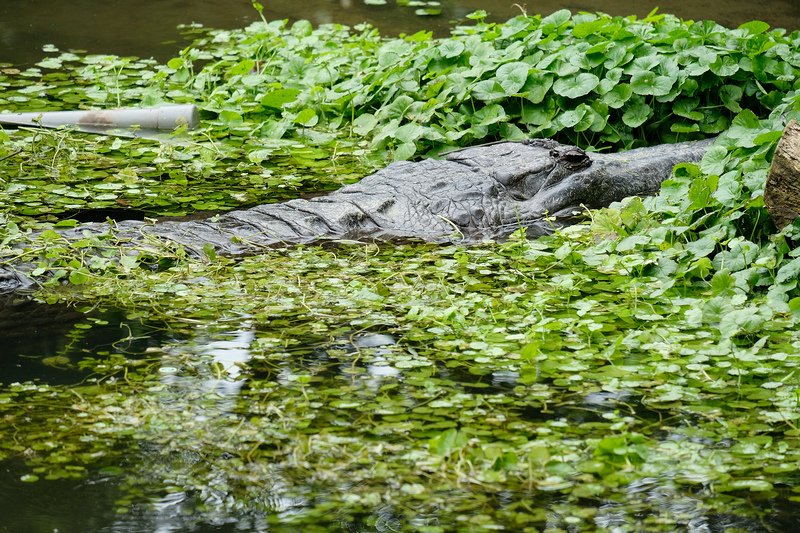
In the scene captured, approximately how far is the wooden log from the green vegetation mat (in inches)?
4.3

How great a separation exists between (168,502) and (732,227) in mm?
2996

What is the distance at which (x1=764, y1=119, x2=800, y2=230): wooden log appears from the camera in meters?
3.56

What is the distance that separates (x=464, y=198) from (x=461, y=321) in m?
1.78

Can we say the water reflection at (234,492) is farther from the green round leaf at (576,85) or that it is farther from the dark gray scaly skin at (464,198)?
the green round leaf at (576,85)

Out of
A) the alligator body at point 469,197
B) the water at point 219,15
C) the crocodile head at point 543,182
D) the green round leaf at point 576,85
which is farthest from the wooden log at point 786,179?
the water at point 219,15

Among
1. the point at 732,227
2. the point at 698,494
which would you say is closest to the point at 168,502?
the point at 698,494

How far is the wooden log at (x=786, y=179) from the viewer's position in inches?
140

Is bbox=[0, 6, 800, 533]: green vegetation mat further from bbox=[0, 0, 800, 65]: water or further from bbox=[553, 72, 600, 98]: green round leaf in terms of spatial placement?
bbox=[0, 0, 800, 65]: water

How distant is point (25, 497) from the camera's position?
2381 mm

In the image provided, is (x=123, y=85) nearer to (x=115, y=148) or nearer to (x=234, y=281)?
(x=115, y=148)

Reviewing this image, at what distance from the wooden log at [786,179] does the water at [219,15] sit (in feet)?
21.4

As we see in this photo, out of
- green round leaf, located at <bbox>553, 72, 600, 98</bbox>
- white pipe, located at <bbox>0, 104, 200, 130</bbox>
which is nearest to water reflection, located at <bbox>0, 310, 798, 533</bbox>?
green round leaf, located at <bbox>553, 72, 600, 98</bbox>

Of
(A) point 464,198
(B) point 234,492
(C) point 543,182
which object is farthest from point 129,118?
(B) point 234,492

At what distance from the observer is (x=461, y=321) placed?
3.46 meters
